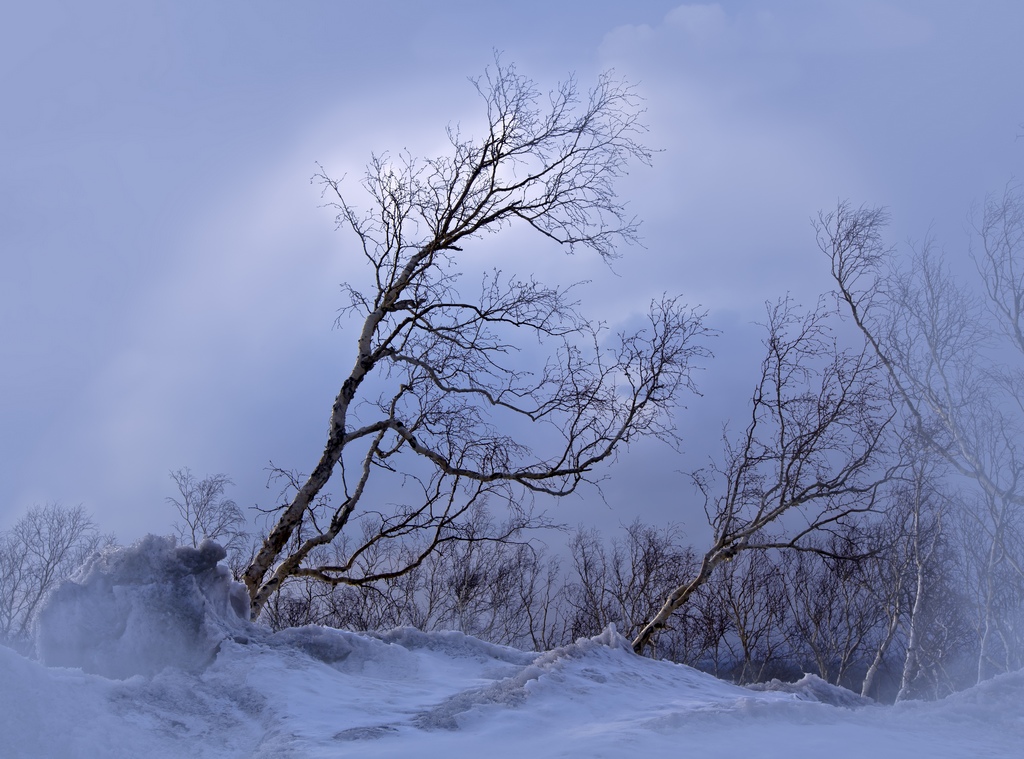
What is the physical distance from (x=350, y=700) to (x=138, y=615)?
1428 millimetres

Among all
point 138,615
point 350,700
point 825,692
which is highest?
point 825,692

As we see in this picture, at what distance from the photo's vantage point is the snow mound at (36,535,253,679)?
3.95 m

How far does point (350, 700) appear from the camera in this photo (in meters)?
3.62

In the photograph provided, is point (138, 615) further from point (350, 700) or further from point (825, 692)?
point (825, 692)

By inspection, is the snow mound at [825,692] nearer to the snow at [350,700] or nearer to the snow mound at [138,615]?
the snow at [350,700]

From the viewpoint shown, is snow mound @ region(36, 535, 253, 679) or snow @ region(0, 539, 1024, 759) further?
snow mound @ region(36, 535, 253, 679)

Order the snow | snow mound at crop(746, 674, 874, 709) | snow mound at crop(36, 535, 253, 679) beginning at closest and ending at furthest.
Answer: the snow → snow mound at crop(36, 535, 253, 679) → snow mound at crop(746, 674, 874, 709)

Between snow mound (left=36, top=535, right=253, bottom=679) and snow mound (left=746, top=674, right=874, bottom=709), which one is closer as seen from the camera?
snow mound (left=36, top=535, right=253, bottom=679)

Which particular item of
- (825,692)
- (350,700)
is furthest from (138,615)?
(825,692)

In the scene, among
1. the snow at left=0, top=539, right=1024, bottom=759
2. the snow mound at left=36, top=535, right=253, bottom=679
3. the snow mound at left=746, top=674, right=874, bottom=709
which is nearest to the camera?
the snow at left=0, top=539, right=1024, bottom=759

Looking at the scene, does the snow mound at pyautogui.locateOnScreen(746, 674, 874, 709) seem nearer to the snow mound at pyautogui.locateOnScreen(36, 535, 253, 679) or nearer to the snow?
the snow

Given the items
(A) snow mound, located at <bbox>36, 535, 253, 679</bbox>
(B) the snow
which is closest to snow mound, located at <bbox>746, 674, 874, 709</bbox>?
(B) the snow

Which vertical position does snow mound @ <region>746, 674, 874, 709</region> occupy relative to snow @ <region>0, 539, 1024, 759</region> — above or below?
above

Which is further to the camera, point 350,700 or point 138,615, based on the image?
point 138,615
